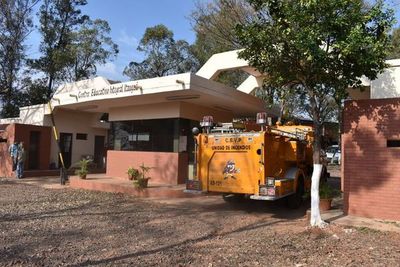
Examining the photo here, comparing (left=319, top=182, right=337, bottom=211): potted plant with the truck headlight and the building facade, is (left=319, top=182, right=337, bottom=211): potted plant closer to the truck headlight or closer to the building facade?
the truck headlight

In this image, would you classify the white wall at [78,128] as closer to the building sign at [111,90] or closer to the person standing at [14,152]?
the person standing at [14,152]

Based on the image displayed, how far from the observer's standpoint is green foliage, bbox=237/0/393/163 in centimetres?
891

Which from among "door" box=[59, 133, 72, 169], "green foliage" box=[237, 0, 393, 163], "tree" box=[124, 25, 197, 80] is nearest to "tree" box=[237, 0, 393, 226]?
"green foliage" box=[237, 0, 393, 163]

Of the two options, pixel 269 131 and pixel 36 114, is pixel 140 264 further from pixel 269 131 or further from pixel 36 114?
pixel 36 114

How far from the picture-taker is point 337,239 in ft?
27.6

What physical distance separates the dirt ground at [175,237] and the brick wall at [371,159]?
4.13ft

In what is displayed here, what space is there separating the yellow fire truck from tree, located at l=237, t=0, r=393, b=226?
144 cm

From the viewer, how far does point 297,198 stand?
497 inches

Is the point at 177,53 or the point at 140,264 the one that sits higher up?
the point at 177,53

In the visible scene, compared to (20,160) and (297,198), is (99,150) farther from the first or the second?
(297,198)

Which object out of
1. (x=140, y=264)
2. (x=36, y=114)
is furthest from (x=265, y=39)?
(x=36, y=114)

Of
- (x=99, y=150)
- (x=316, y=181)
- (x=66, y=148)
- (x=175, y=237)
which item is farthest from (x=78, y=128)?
(x=316, y=181)

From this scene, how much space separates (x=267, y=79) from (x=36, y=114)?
17194 mm

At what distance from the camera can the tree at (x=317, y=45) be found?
8.92 meters
